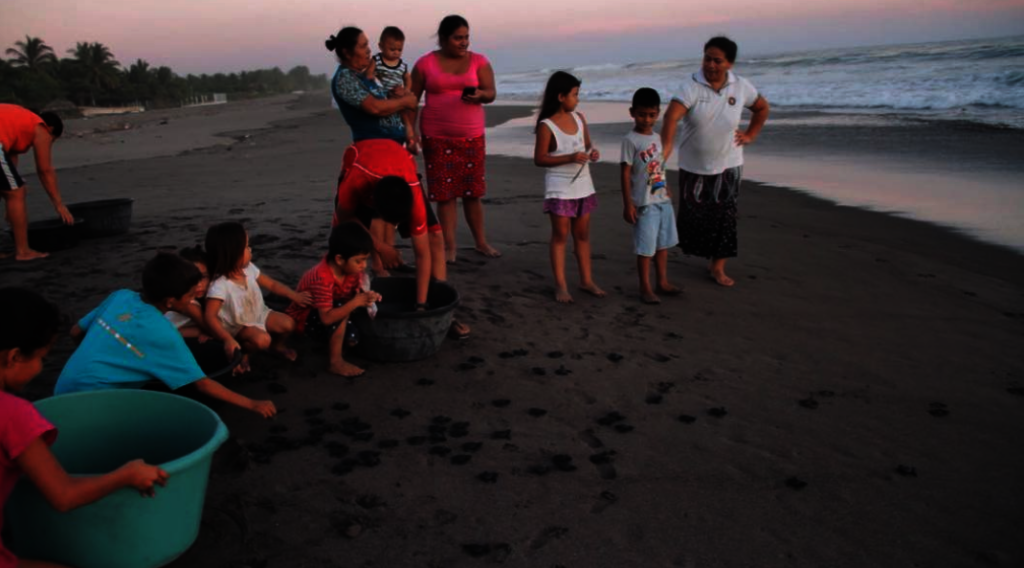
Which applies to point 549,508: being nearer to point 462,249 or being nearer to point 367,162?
point 367,162

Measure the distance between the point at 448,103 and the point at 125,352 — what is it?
11.0ft

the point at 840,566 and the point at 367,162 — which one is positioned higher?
the point at 367,162

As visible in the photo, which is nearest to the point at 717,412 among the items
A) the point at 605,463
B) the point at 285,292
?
the point at 605,463

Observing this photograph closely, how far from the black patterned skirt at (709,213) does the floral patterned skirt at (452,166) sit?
1.65m

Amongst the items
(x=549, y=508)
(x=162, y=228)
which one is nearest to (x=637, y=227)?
(x=549, y=508)

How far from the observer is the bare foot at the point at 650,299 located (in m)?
5.03

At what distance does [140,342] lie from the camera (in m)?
2.77

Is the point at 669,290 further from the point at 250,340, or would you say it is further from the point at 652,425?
the point at 250,340

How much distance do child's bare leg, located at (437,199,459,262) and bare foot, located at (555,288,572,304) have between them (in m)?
1.19

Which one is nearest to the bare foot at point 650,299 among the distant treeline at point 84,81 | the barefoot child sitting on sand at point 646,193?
Answer: the barefoot child sitting on sand at point 646,193

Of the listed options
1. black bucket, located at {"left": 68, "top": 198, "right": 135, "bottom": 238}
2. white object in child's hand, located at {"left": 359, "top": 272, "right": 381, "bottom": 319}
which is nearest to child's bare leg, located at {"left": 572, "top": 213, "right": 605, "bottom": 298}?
white object in child's hand, located at {"left": 359, "top": 272, "right": 381, "bottom": 319}

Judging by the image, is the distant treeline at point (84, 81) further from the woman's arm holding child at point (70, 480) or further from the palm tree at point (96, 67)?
the woman's arm holding child at point (70, 480)

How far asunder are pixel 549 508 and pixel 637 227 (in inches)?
110

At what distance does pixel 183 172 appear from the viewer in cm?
1106
